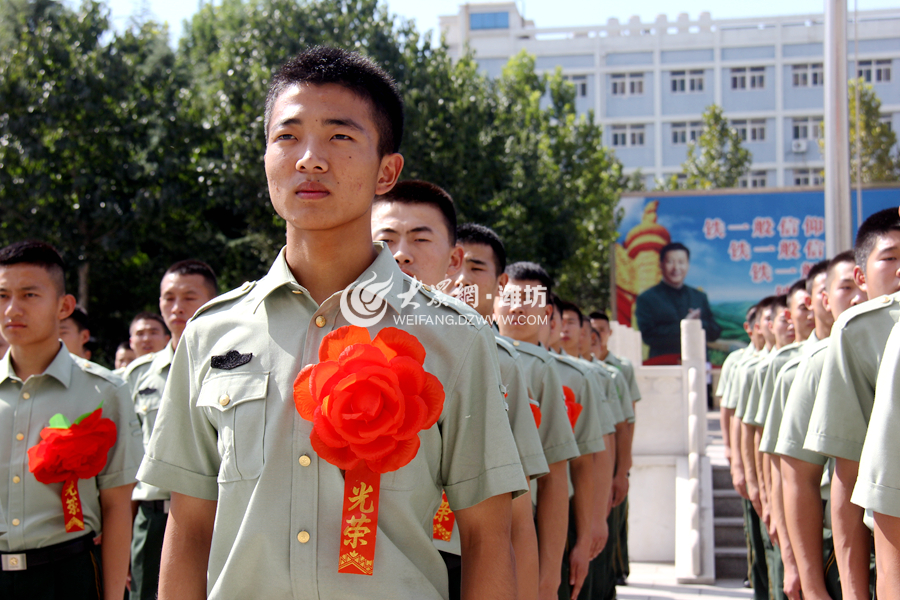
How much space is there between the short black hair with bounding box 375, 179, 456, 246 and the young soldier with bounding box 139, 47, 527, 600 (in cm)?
97

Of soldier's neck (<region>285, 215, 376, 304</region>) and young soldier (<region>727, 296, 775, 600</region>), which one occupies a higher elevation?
soldier's neck (<region>285, 215, 376, 304</region>)

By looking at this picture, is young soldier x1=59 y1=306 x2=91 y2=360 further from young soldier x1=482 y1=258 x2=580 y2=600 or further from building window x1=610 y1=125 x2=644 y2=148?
building window x1=610 y1=125 x2=644 y2=148

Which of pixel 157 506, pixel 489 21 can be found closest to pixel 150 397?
pixel 157 506

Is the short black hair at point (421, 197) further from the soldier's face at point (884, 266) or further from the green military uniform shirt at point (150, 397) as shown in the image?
the green military uniform shirt at point (150, 397)

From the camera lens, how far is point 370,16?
1392cm

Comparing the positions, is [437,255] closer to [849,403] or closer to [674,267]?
[849,403]

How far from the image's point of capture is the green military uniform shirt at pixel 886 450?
1.78 m

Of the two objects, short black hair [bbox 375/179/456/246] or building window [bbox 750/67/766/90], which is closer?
short black hair [bbox 375/179/456/246]

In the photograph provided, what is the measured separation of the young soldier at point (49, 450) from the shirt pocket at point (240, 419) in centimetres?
197

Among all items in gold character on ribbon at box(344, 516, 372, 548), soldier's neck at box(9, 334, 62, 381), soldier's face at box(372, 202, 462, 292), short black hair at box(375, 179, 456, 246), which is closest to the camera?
gold character on ribbon at box(344, 516, 372, 548)

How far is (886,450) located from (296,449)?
47.9 inches

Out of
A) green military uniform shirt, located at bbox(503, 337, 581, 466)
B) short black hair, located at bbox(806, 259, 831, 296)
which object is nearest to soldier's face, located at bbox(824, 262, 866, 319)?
short black hair, located at bbox(806, 259, 831, 296)

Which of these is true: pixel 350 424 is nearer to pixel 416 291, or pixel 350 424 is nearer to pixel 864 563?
pixel 416 291

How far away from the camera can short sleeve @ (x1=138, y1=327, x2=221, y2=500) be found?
1713 millimetres
